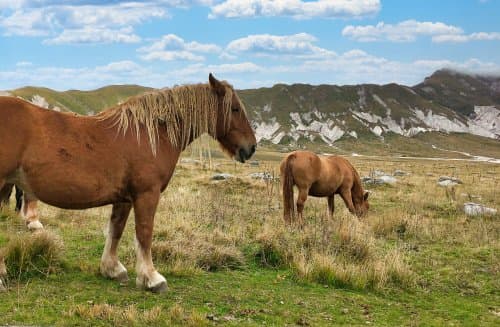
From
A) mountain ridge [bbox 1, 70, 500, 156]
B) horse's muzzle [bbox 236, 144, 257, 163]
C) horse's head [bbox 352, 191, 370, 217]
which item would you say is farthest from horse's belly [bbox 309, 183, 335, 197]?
mountain ridge [bbox 1, 70, 500, 156]

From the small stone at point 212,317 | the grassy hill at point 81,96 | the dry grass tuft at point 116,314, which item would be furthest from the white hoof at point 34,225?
the grassy hill at point 81,96

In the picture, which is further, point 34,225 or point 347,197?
point 347,197

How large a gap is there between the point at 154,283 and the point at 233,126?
224 cm

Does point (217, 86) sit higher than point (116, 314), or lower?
higher

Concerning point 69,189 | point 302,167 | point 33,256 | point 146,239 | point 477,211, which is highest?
point 69,189

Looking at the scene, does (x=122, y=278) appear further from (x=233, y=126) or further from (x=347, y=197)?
(x=347, y=197)

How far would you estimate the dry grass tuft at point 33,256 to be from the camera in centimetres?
651

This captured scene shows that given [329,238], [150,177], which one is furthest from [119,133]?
[329,238]

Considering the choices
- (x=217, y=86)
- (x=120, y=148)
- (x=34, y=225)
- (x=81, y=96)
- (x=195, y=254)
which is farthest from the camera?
(x=81, y=96)

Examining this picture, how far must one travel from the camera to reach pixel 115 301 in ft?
19.0

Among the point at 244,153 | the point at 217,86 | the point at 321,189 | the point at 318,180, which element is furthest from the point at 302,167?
the point at 217,86

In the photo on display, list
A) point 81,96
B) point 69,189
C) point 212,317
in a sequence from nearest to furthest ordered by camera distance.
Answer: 1. point 212,317
2. point 69,189
3. point 81,96

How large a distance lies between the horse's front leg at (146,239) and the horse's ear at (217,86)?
156cm

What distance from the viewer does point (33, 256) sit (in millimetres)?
6762
